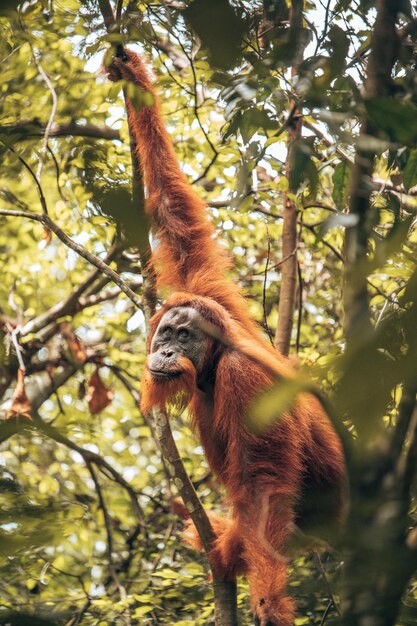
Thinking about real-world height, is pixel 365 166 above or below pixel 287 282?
below

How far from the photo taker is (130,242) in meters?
1.24

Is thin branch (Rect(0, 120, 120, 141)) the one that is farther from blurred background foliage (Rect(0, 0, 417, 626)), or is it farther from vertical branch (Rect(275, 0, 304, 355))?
vertical branch (Rect(275, 0, 304, 355))

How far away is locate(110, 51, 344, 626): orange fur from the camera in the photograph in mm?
4574

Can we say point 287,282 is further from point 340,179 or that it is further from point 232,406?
point 340,179

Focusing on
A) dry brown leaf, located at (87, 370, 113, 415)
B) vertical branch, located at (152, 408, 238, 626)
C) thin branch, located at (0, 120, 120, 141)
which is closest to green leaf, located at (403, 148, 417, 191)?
vertical branch, located at (152, 408, 238, 626)

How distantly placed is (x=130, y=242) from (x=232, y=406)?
3785mm

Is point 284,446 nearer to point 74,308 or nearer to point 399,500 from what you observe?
point 399,500

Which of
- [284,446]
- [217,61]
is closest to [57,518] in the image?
[217,61]

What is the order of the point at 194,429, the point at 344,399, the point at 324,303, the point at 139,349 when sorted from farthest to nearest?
the point at 139,349 < the point at 324,303 < the point at 194,429 < the point at 344,399

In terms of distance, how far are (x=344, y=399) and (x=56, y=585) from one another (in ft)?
17.9

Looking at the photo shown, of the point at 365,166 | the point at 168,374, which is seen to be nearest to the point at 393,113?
the point at 365,166

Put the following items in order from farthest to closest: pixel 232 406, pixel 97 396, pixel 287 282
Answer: pixel 97 396 → pixel 287 282 → pixel 232 406

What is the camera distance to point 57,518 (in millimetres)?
1160

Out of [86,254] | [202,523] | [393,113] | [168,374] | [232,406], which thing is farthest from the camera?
[168,374]
